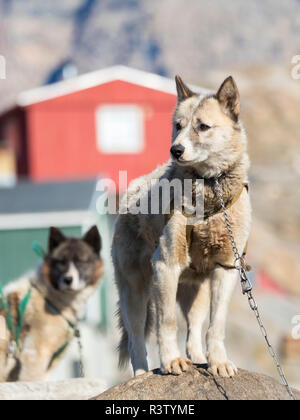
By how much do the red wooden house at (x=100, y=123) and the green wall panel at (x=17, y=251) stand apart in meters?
13.0

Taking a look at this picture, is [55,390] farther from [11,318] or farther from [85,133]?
[85,133]

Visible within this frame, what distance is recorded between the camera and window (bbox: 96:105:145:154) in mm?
30062

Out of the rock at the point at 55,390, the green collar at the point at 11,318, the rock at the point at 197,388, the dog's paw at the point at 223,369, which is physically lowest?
→ the rock at the point at 55,390

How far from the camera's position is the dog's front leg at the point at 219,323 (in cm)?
Answer: 490

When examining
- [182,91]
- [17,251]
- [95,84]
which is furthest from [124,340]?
[95,84]

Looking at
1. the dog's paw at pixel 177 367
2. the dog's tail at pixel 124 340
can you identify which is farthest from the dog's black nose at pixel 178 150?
the dog's tail at pixel 124 340

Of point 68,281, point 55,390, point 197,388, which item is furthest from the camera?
point 68,281

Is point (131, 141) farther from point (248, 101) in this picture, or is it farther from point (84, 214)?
point (248, 101)

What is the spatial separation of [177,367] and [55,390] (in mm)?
1550

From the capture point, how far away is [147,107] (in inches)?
1199

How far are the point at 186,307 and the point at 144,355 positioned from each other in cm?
48

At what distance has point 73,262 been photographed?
8.80m

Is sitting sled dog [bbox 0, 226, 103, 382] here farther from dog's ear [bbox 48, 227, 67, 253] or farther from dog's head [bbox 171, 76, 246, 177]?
dog's head [bbox 171, 76, 246, 177]

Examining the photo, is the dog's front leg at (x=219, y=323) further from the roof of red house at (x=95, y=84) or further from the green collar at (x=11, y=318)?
the roof of red house at (x=95, y=84)
